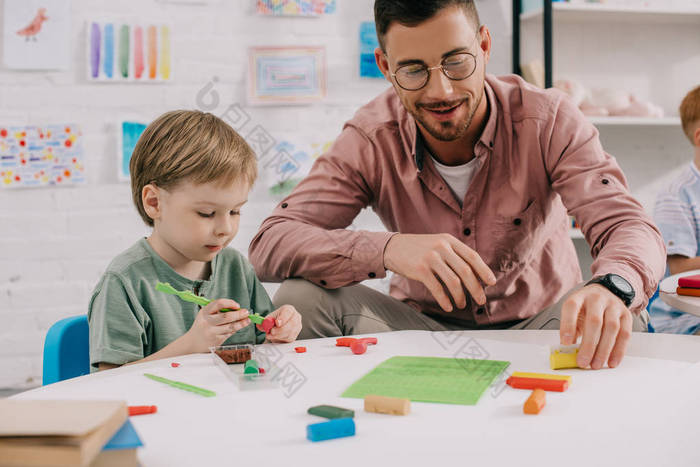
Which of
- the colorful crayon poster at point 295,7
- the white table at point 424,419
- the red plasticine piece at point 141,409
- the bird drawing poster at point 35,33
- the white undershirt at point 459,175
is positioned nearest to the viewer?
the white table at point 424,419

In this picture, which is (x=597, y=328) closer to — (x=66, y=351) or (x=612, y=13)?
(x=66, y=351)

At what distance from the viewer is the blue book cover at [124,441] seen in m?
0.55

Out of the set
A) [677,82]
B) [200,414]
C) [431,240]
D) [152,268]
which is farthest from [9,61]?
[677,82]

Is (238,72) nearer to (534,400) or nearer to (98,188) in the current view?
(98,188)

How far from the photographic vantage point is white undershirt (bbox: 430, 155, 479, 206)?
1.57 metres

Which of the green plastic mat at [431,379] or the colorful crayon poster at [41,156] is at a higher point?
the colorful crayon poster at [41,156]

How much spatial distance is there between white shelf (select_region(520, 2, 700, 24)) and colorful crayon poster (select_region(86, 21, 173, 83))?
136cm

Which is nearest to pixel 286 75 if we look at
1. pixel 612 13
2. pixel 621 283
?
pixel 612 13

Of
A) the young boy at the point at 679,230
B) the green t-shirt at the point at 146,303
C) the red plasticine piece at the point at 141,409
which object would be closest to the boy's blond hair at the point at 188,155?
the green t-shirt at the point at 146,303

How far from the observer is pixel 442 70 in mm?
1366

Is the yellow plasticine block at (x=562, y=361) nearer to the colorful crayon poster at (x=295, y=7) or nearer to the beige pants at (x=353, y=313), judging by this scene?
the beige pants at (x=353, y=313)

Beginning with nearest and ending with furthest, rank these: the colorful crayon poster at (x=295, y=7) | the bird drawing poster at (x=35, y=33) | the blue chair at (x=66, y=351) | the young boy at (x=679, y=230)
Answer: the blue chair at (x=66, y=351) < the young boy at (x=679, y=230) < the bird drawing poster at (x=35, y=33) < the colorful crayon poster at (x=295, y=7)

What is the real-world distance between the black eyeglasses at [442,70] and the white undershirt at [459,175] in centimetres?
23

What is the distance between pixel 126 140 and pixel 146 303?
4.74 feet
